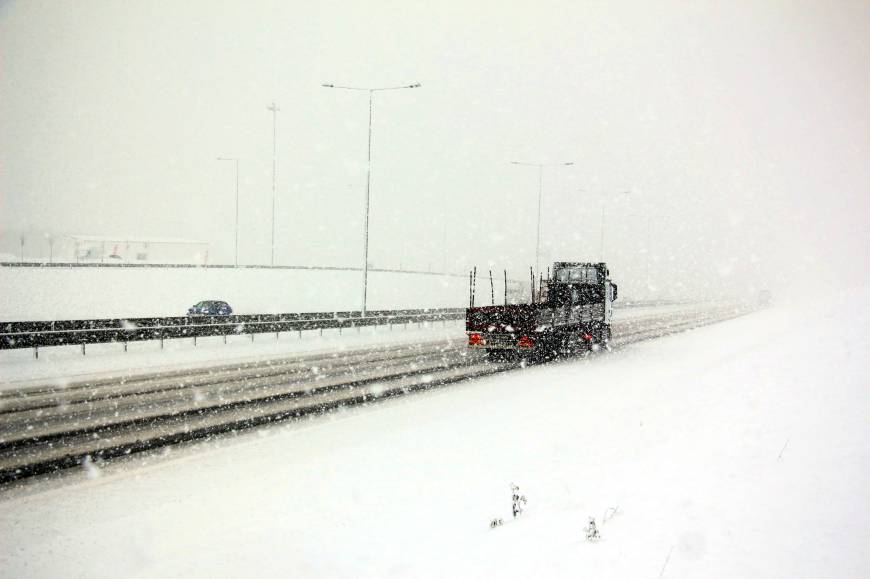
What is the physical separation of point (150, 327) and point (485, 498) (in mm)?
16031

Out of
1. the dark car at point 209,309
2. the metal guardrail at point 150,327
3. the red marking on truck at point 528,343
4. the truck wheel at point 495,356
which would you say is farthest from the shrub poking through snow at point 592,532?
the dark car at point 209,309

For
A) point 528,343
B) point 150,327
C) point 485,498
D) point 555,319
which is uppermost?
point 555,319

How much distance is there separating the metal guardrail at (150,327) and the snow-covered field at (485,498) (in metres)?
10.7

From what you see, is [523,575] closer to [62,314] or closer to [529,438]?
[529,438]

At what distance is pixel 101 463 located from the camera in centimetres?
823

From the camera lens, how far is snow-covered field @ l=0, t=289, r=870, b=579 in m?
5.28

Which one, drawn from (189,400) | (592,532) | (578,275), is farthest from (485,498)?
(578,275)

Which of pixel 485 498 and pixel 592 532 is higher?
pixel 592 532

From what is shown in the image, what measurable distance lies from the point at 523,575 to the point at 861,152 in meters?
228

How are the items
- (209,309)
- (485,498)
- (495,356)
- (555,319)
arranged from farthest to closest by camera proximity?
(209,309) → (495,356) → (555,319) → (485,498)

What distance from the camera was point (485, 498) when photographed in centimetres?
707

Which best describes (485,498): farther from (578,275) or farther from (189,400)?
(578,275)

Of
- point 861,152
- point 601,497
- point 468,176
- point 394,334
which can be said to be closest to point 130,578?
point 601,497

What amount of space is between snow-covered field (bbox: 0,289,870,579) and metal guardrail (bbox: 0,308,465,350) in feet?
35.1
